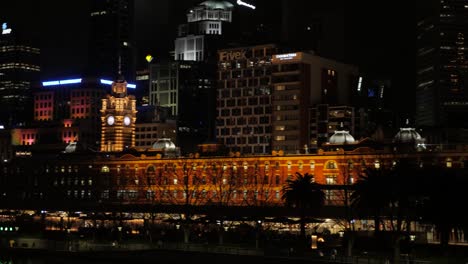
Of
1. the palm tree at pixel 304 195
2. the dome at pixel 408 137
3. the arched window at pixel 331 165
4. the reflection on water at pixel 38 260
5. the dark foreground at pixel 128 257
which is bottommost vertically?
the reflection on water at pixel 38 260

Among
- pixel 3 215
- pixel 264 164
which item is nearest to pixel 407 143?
pixel 264 164

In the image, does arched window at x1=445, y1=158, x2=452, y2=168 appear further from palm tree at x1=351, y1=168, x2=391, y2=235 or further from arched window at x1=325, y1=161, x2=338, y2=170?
palm tree at x1=351, y1=168, x2=391, y2=235

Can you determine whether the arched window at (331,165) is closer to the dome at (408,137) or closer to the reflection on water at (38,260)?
the dome at (408,137)

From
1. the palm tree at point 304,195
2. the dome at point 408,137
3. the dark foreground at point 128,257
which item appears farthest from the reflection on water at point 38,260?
the dome at point 408,137

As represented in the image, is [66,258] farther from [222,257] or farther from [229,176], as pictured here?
[229,176]

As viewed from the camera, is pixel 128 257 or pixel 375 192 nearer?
pixel 128 257

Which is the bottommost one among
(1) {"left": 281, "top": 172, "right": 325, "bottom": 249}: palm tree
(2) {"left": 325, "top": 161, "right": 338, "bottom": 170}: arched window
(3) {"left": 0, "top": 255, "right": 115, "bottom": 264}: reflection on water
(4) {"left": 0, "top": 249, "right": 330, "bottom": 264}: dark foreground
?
(3) {"left": 0, "top": 255, "right": 115, "bottom": 264}: reflection on water

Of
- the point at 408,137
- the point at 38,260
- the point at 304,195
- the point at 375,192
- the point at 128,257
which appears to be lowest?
the point at 38,260

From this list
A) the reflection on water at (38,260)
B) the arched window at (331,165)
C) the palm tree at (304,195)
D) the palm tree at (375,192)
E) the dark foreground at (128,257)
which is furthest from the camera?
the arched window at (331,165)

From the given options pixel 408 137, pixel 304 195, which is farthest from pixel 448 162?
pixel 304 195

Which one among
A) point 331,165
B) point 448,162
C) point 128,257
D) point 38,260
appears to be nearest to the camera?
point 128,257

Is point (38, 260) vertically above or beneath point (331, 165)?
beneath

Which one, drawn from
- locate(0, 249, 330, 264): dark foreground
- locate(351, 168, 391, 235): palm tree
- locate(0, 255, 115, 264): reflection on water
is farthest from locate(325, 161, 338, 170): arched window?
locate(0, 255, 115, 264): reflection on water

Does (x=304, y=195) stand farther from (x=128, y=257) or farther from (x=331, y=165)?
(x=331, y=165)
